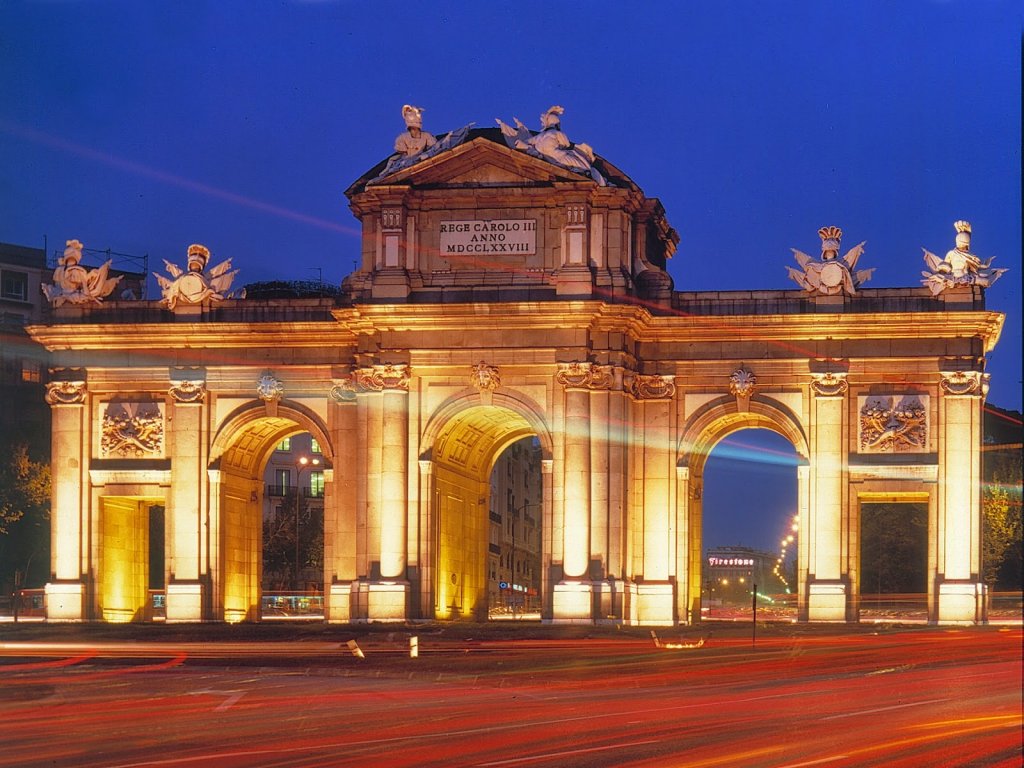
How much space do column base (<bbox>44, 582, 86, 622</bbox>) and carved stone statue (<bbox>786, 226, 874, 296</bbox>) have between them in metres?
25.2

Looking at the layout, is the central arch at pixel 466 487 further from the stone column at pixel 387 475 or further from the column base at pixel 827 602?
the column base at pixel 827 602

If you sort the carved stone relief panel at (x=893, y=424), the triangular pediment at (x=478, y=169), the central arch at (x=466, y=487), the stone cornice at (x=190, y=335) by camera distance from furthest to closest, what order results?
the stone cornice at (x=190, y=335)
the central arch at (x=466, y=487)
the carved stone relief panel at (x=893, y=424)
the triangular pediment at (x=478, y=169)

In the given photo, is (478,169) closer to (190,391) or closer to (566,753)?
(190,391)

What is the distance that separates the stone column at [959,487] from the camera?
5847 centimetres

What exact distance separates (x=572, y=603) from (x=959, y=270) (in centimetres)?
1584

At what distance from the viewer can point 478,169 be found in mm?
59438

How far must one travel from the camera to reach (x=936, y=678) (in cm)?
4275

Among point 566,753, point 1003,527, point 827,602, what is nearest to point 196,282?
point 827,602

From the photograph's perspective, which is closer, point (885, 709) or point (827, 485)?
point (885, 709)

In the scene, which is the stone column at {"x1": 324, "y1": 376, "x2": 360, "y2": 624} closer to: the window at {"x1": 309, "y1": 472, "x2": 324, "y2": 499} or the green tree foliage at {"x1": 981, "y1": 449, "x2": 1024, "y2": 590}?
the green tree foliage at {"x1": 981, "y1": 449, "x2": 1024, "y2": 590}

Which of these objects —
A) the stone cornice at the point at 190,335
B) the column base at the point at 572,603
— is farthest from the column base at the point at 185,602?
the column base at the point at 572,603

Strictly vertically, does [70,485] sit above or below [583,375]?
below

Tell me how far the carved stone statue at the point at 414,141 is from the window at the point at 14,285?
50.4 meters

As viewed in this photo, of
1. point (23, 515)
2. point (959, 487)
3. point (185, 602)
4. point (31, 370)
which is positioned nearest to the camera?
point (959, 487)
